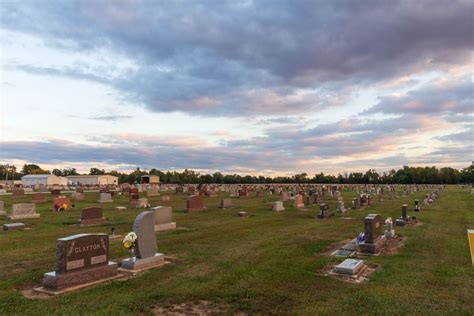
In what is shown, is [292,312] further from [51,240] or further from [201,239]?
[51,240]

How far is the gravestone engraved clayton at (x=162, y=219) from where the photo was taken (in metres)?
18.8

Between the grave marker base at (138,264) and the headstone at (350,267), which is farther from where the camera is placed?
the grave marker base at (138,264)

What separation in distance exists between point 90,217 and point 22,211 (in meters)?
5.97

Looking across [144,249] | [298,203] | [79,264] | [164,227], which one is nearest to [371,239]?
[144,249]

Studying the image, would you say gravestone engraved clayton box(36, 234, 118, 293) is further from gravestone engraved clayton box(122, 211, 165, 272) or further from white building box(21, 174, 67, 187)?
white building box(21, 174, 67, 187)

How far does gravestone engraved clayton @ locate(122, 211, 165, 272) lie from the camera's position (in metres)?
11.1

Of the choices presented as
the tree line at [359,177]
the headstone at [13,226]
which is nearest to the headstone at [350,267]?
the headstone at [13,226]

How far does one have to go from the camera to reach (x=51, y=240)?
16266mm

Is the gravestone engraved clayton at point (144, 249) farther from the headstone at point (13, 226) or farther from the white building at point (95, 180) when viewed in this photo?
the white building at point (95, 180)

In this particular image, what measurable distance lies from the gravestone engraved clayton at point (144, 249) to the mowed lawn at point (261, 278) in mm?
563

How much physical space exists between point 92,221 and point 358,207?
21585 millimetres

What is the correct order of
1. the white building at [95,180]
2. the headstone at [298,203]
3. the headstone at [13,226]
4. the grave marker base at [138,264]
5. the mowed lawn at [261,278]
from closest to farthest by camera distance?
the mowed lawn at [261,278]
the grave marker base at [138,264]
the headstone at [13,226]
the headstone at [298,203]
the white building at [95,180]

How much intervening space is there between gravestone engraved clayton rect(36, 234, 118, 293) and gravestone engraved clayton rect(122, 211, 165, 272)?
74cm

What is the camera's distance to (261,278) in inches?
399
